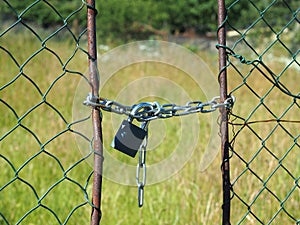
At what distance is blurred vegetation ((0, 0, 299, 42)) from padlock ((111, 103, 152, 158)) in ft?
24.7

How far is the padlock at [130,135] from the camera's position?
1140mm

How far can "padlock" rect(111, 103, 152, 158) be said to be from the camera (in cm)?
114

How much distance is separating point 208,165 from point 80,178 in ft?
2.35

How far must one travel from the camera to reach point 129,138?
45.6 inches

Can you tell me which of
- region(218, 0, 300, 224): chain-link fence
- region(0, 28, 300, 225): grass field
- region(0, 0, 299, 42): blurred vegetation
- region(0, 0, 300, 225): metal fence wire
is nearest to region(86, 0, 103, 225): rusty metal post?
region(0, 0, 300, 225): metal fence wire

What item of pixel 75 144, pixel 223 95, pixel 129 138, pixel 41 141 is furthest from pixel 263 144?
pixel 41 141

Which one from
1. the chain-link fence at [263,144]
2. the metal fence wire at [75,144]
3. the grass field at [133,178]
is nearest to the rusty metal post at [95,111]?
the metal fence wire at [75,144]

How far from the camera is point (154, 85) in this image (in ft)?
16.6

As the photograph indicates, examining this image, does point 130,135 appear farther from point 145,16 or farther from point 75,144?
point 145,16

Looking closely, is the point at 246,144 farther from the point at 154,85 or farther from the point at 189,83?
the point at 189,83

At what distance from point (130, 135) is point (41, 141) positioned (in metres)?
2.20

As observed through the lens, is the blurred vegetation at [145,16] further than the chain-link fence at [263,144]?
Yes

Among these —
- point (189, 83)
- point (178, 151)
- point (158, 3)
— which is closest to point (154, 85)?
point (189, 83)

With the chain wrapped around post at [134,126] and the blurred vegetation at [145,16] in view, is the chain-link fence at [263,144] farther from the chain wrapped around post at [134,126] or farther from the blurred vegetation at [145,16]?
the blurred vegetation at [145,16]
